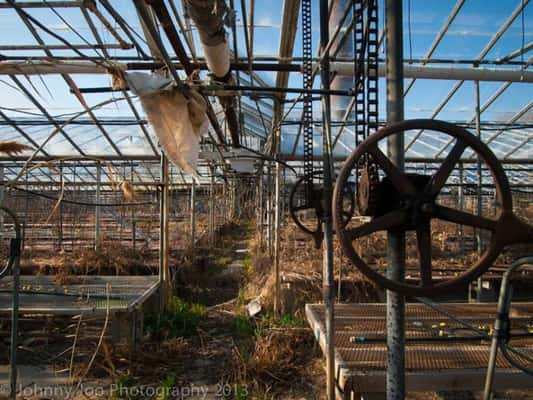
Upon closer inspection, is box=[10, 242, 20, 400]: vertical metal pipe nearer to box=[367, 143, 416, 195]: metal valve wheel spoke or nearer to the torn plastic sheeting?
the torn plastic sheeting

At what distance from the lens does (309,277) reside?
16.6ft

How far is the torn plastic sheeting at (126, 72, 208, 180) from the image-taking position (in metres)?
2.12

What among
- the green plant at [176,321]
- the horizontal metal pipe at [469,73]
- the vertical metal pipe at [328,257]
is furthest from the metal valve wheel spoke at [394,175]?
the green plant at [176,321]

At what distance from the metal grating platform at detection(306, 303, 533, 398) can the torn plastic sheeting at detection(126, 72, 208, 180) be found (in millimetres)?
1908

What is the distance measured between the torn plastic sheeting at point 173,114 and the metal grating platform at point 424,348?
1.91 m

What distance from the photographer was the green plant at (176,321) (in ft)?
13.8

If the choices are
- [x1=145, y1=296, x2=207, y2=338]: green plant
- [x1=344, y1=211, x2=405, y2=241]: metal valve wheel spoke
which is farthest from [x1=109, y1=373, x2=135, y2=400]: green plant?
[x1=344, y1=211, x2=405, y2=241]: metal valve wheel spoke

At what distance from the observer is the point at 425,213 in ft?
3.75

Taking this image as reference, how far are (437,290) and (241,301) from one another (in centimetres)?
463

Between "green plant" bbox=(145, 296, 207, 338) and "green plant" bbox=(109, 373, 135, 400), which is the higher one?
"green plant" bbox=(145, 296, 207, 338)

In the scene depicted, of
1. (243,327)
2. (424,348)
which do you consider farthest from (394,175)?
(243,327)

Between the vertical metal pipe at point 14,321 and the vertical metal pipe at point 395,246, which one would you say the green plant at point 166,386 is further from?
the vertical metal pipe at point 395,246

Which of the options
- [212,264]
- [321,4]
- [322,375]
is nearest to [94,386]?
[322,375]

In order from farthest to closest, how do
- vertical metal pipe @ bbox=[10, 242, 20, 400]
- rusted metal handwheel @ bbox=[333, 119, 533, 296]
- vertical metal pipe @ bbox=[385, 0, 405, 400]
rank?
vertical metal pipe @ bbox=[10, 242, 20, 400]
vertical metal pipe @ bbox=[385, 0, 405, 400]
rusted metal handwheel @ bbox=[333, 119, 533, 296]
